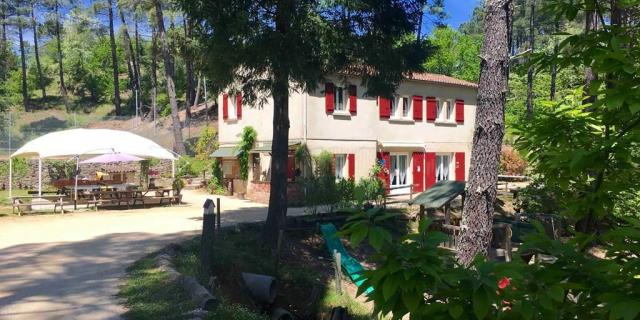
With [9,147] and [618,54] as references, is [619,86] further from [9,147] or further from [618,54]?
[9,147]

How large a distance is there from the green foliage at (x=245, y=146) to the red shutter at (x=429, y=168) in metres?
8.67

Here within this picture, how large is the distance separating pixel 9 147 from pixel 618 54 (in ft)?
98.5

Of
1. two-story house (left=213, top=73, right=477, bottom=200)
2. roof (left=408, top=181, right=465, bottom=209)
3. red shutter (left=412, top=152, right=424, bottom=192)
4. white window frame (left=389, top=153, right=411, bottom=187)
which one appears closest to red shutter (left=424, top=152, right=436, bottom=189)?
two-story house (left=213, top=73, right=477, bottom=200)

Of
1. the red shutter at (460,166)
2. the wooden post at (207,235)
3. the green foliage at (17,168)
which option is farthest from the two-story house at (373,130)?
the wooden post at (207,235)

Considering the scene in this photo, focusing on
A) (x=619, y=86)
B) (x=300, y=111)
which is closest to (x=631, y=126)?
(x=619, y=86)

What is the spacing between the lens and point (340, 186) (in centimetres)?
1870

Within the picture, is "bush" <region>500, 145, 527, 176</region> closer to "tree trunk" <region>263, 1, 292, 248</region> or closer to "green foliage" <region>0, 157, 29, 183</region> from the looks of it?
"tree trunk" <region>263, 1, 292, 248</region>

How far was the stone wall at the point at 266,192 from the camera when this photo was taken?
20453mm

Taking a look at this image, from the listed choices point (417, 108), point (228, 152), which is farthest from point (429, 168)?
point (228, 152)

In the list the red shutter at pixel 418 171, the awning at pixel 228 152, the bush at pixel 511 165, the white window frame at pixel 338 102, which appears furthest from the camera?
the bush at pixel 511 165

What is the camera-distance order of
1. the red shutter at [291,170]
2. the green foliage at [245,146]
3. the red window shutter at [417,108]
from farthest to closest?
the red window shutter at [417,108], the green foliage at [245,146], the red shutter at [291,170]

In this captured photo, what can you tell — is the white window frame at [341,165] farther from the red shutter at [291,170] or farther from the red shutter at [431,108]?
the red shutter at [431,108]

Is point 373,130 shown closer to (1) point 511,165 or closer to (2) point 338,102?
(2) point 338,102

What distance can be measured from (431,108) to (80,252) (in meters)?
19.1
